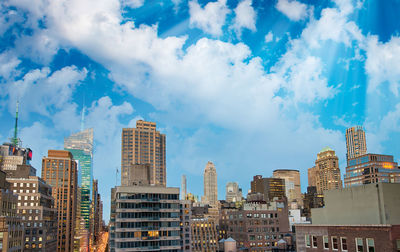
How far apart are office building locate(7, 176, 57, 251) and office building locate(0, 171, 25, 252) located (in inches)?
1158

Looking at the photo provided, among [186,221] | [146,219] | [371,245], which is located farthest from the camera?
[186,221]

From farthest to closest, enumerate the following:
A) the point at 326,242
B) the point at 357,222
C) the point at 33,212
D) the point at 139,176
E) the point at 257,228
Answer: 1. the point at 257,228
2. the point at 33,212
3. the point at 139,176
4. the point at 326,242
5. the point at 357,222

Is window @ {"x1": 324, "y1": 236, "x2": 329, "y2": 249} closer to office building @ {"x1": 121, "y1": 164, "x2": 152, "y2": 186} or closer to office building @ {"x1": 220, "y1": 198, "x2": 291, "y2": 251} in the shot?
office building @ {"x1": 121, "y1": 164, "x2": 152, "y2": 186}

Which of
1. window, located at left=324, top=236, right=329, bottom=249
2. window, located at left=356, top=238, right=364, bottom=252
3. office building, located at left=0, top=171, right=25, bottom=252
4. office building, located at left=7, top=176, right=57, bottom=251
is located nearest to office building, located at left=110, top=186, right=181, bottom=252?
office building, located at left=0, top=171, right=25, bottom=252

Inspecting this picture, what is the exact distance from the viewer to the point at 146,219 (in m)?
116

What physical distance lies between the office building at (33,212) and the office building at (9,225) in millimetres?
29409

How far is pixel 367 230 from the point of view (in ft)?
163

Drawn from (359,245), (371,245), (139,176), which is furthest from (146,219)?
(371,245)

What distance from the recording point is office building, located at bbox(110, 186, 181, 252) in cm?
11244

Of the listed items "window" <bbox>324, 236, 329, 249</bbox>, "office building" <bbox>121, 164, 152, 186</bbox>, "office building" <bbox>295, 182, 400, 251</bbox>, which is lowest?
"window" <bbox>324, 236, 329, 249</bbox>

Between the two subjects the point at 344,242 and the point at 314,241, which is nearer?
the point at 344,242

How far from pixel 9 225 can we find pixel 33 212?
56451 millimetres

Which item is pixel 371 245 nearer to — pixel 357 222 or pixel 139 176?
pixel 357 222

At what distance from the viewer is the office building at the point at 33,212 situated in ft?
520
